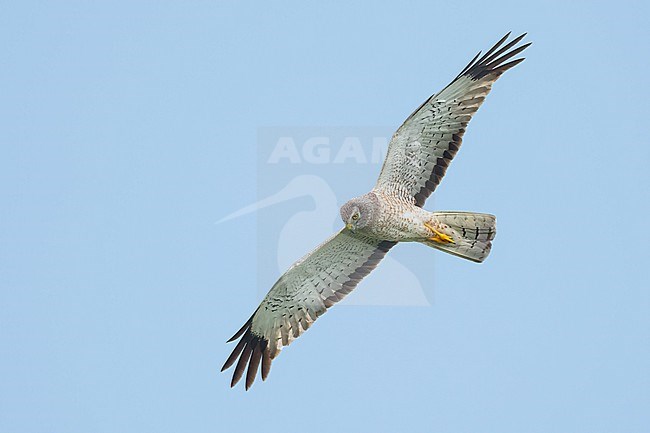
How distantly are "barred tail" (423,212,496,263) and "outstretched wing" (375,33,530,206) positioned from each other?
1.61 ft

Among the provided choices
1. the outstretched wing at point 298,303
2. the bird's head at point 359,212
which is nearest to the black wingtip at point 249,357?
the outstretched wing at point 298,303

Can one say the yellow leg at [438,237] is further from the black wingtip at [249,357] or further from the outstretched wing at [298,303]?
the black wingtip at [249,357]

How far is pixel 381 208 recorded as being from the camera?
13.1 meters

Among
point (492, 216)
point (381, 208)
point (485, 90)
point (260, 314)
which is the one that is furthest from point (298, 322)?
point (485, 90)

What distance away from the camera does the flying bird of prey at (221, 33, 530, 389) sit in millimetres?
13328

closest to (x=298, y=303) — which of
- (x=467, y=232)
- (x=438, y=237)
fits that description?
(x=438, y=237)

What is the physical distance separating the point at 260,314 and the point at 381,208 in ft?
7.71

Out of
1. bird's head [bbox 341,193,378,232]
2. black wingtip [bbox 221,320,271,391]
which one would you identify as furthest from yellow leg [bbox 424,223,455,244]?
black wingtip [bbox 221,320,271,391]

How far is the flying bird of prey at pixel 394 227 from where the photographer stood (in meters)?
Answer: 13.3

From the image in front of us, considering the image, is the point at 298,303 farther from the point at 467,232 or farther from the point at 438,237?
the point at 467,232

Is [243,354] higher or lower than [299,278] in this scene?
lower

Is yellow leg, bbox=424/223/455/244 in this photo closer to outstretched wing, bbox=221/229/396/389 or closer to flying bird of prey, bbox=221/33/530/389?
flying bird of prey, bbox=221/33/530/389

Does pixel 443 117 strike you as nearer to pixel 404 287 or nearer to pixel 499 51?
pixel 499 51

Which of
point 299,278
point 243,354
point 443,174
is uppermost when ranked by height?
point 443,174
